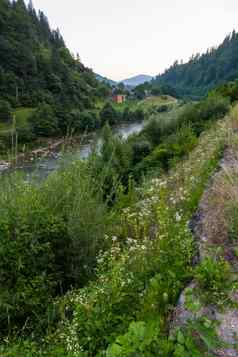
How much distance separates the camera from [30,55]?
53406mm

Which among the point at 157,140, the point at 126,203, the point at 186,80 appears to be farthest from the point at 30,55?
the point at 186,80

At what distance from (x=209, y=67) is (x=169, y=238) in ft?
391

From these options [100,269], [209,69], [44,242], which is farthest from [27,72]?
[209,69]

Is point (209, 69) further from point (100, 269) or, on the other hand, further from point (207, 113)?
point (100, 269)

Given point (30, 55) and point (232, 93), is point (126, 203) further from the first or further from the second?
point (30, 55)

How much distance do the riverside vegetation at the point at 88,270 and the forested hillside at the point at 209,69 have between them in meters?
90.7

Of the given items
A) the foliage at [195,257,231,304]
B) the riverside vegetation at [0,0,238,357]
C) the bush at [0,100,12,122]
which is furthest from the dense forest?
the foliage at [195,257,231,304]

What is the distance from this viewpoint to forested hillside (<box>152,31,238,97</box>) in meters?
94.2

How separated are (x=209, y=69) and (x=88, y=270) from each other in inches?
4601

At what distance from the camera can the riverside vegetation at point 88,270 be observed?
168 centimetres

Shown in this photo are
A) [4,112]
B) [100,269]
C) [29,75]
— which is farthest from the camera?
[29,75]

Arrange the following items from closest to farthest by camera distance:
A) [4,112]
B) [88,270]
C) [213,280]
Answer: [213,280] → [88,270] → [4,112]

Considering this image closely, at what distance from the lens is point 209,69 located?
104188 millimetres

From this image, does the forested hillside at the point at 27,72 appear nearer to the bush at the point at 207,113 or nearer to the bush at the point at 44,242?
the bush at the point at 207,113
